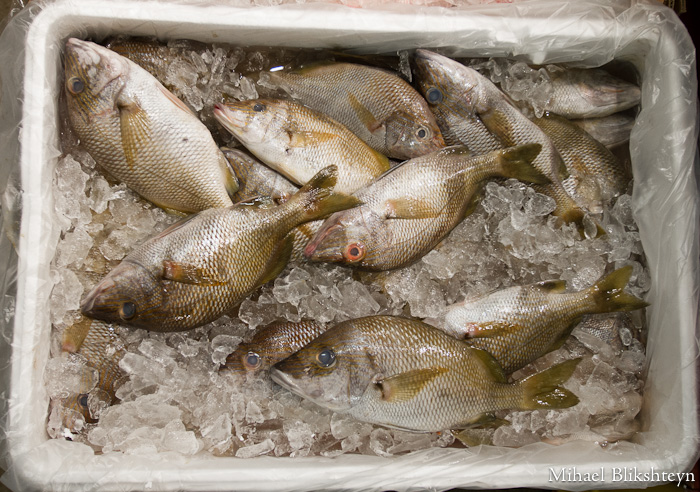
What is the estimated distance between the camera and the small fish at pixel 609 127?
6.68ft

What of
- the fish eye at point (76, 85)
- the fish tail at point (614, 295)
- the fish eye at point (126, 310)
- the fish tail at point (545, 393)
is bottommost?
the fish tail at point (545, 393)

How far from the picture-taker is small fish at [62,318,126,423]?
1686 millimetres

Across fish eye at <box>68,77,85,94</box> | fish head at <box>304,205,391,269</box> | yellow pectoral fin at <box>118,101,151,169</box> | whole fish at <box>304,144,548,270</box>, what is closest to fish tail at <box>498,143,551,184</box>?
whole fish at <box>304,144,548,270</box>

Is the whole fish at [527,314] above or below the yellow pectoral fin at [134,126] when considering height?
below

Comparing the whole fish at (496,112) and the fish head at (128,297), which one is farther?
the whole fish at (496,112)

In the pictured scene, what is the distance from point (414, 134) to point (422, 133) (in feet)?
0.10

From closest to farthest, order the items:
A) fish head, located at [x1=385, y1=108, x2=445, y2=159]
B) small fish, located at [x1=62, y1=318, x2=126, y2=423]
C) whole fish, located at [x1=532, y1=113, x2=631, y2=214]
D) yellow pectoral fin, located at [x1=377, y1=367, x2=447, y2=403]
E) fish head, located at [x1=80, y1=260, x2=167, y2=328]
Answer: fish head, located at [x1=80, y1=260, x2=167, y2=328], yellow pectoral fin, located at [x1=377, y1=367, x2=447, y2=403], small fish, located at [x1=62, y1=318, x2=126, y2=423], fish head, located at [x1=385, y1=108, x2=445, y2=159], whole fish, located at [x1=532, y1=113, x2=631, y2=214]

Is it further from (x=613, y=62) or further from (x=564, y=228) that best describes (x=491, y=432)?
(x=613, y=62)

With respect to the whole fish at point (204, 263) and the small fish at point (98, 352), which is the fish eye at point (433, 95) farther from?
the small fish at point (98, 352)

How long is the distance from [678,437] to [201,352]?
1775 mm

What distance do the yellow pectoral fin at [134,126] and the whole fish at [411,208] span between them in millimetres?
671

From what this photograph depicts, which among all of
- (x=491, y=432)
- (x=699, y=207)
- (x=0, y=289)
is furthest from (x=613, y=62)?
(x=0, y=289)

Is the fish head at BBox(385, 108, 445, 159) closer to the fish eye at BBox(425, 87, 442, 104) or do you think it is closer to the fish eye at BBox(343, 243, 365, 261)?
the fish eye at BBox(425, 87, 442, 104)

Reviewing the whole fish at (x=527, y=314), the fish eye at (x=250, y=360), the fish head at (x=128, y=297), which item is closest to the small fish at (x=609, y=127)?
the whole fish at (x=527, y=314)
